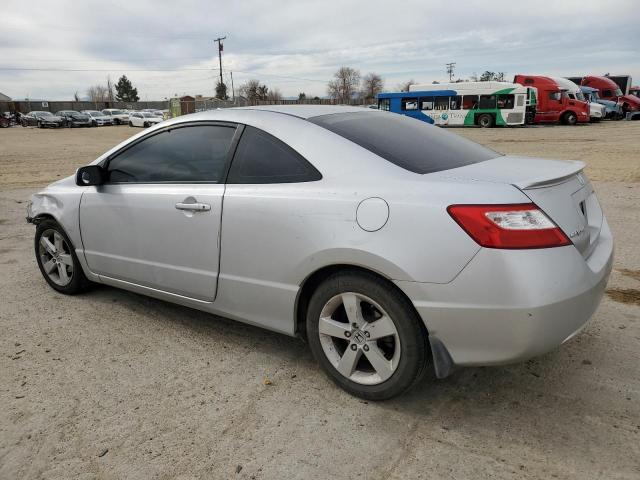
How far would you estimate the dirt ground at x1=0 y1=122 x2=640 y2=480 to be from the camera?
7.59 feet

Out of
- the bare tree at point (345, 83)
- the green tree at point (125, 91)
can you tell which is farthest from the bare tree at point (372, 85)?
the green tree at point (125, 91)

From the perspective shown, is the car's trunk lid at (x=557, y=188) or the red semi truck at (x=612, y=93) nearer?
the car's trunk lid at (x=557, y=188)

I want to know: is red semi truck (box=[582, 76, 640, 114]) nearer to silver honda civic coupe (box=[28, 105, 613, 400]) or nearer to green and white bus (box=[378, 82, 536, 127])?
green and white bus (box=[378, 82, 536, 127])

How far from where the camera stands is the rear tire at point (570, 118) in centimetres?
3324

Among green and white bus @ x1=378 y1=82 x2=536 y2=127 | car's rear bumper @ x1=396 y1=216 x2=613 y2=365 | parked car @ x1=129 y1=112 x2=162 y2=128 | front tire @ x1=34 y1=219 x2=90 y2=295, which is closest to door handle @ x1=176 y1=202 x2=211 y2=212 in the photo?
car's rear bumper @ x1=396 y1=216 x2=613 y2=365

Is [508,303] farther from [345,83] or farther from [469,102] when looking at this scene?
[345,83]

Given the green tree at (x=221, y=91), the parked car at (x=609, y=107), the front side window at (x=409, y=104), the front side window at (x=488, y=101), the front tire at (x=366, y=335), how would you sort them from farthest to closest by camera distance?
the green tree at (x=221, y=91) < the parked car at (x=609, y=107) < the front side window at (x=409, y=104) < the front side window at (x=488, y=101) < the front tire at (x=366, y=335)

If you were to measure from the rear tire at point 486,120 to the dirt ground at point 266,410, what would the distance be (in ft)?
100

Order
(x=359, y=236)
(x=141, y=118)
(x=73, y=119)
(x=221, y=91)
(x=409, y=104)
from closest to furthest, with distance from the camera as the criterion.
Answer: (x=359, y=236) → (x=409, y=104) → (x=141, y=118) → (x=73, y=119) → (x=221, y=91)

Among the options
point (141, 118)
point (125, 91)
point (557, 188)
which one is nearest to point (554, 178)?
point (557, 188)

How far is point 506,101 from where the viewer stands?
105 ft

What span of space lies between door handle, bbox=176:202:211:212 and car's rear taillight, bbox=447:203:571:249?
1.50 metres

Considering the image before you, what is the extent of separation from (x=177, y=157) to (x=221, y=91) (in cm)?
7797

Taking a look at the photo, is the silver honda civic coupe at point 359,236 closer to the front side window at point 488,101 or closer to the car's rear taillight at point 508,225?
the car's rear taillight at point 508,225
